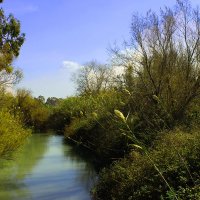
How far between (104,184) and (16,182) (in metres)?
4.47

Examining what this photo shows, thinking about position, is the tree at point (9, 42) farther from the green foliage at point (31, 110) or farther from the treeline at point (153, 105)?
the green foliage at point (31, 110)

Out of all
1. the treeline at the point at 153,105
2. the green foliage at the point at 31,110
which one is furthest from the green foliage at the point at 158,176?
the green foliage at the point at 31,110

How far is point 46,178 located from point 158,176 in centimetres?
772

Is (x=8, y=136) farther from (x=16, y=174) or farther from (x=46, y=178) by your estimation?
(x=46, y=178)

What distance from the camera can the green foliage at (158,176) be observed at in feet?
28.3

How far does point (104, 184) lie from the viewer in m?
12.2

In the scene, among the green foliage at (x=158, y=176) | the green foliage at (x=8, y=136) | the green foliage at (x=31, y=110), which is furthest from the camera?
the green foliage at (x=31, y=110)

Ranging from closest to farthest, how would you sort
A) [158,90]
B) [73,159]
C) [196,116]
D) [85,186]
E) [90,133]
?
1. [85,186]
2. [196,116]
3. [158,90]
4. [73,159]
5. [90,133]

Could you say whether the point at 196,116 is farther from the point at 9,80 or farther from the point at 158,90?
the point at 9,80

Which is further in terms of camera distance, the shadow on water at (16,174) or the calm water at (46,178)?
the shadow on water at (16,174)

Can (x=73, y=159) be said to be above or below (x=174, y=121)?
below

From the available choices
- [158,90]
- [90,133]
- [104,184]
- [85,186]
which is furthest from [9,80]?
[104,184]

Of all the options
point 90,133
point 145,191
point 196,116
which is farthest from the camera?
point 90,133

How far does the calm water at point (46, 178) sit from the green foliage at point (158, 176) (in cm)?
153
